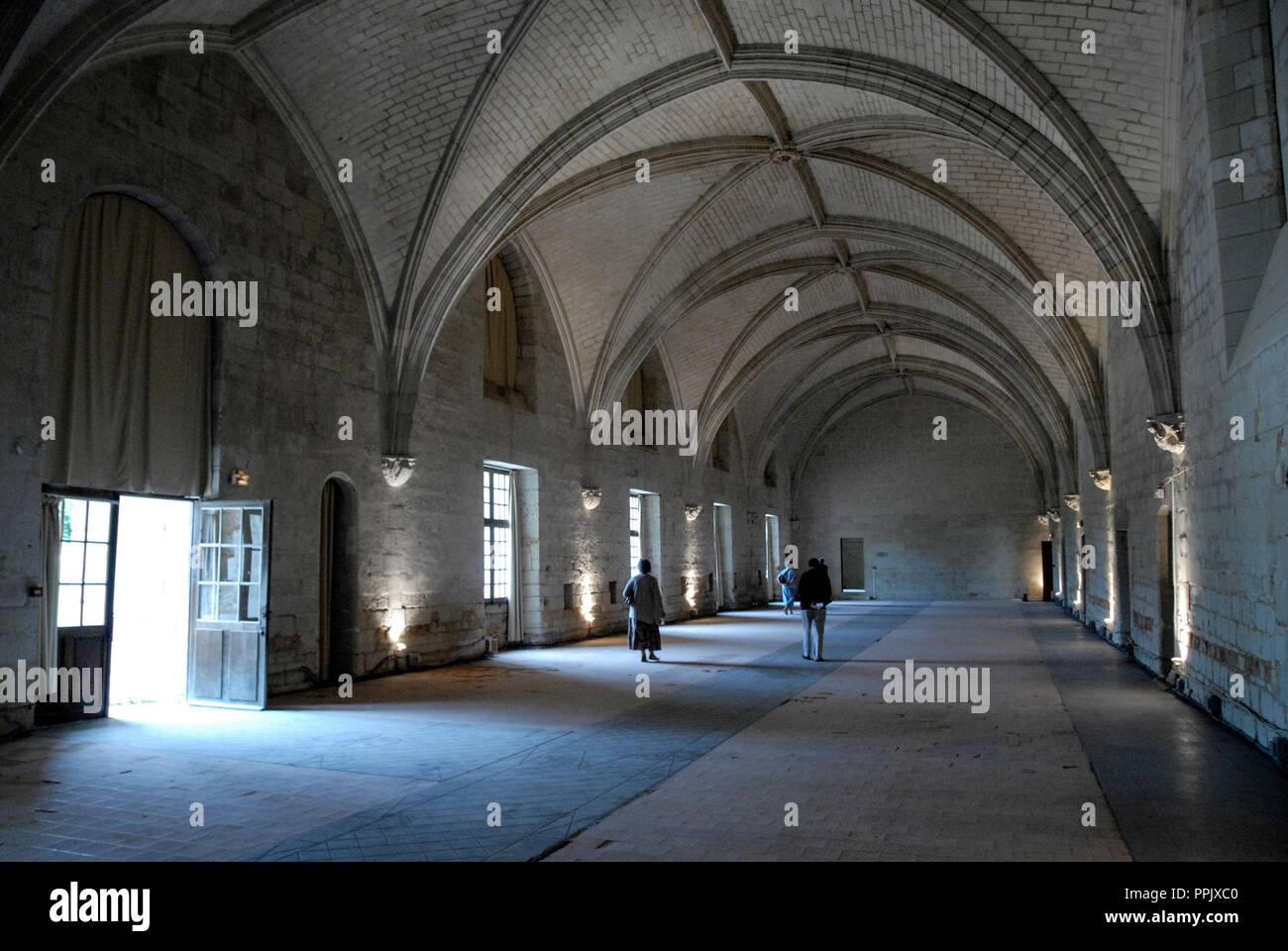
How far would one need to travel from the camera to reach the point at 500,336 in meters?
13.8

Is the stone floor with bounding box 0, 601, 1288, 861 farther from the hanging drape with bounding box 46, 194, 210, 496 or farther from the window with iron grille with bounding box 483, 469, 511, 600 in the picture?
the window with iron grille with bounding box 483, 469, 511, 600

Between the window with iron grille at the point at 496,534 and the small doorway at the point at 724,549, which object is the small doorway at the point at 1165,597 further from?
the small doorway at the point at 724,549

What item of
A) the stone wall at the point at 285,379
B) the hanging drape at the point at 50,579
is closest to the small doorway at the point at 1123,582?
the stone wall at the point at 285,379

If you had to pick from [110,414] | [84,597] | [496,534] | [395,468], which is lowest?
[84,597]

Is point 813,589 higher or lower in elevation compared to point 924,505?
lower

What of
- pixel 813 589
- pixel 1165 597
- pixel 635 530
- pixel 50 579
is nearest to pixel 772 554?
pixel 635 530

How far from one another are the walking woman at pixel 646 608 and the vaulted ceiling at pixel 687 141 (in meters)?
3.67

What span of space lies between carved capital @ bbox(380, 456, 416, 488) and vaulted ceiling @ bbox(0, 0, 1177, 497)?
10.8 inches

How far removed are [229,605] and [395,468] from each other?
2.77 metres

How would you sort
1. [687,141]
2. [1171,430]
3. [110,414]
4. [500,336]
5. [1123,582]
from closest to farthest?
[110,414] → [1171,430] → [687,141] → [1123,582] → [500,336]

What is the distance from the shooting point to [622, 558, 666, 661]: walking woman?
1175 cm

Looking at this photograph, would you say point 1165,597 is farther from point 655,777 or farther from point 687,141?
point 687,141

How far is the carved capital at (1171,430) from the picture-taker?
8.07m

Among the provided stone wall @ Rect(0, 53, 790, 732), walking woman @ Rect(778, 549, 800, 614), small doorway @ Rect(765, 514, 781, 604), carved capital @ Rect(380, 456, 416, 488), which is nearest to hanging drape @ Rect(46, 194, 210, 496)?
stone wall @ Rect(0, 53, 790, 732)
